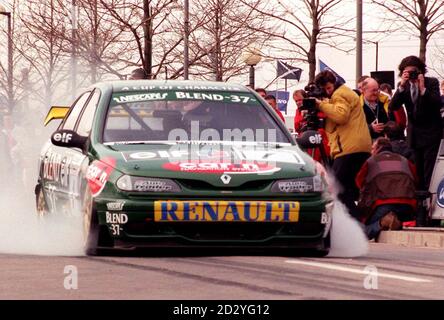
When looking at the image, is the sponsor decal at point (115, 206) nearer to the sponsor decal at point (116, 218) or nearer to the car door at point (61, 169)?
the sponsor decal at point (116, 218)

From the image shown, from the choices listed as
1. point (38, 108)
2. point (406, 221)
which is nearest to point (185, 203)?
point (406, 221)

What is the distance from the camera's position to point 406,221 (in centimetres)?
1614

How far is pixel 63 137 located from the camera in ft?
38.8

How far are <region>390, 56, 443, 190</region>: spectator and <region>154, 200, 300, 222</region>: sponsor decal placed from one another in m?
5.86

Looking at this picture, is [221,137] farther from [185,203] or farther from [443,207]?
[443,207]

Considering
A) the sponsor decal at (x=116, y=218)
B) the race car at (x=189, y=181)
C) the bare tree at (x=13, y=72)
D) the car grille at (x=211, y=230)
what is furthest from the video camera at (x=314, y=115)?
the bare tree at (x=13, y=72)

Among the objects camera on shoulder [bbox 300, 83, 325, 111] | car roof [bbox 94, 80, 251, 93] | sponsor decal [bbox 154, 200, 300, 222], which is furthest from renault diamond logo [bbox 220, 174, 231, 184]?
camera on shoulder [bbox 300, 83, 325, 111]

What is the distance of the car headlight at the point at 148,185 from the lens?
10.7m

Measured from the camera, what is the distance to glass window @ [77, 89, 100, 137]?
12.0 meters

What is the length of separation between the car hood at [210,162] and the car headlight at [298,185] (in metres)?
0.05

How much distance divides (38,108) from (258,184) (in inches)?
1714

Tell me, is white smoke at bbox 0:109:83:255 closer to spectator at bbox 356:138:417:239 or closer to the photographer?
the photographer
